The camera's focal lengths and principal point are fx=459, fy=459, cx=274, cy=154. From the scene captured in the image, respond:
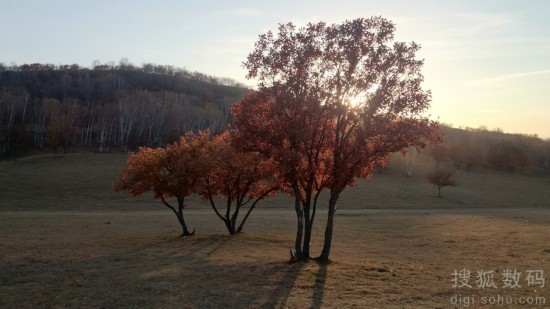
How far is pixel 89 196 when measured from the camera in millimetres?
66875

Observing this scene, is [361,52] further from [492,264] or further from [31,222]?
[31,222]

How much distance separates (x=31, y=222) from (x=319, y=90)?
114ft

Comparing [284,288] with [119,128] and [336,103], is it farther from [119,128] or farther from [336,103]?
[119,128]

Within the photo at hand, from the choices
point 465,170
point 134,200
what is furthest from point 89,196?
point 465,170

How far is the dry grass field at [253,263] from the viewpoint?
536 inches

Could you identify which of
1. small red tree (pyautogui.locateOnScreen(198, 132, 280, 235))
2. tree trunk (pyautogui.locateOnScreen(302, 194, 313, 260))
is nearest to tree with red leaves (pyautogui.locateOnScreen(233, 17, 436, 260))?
tree trunk (pyautogui.locateOnScreen(302, 194, 313, 260))

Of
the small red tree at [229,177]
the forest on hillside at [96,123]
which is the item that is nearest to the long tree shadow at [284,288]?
the small red tree at [229,177]

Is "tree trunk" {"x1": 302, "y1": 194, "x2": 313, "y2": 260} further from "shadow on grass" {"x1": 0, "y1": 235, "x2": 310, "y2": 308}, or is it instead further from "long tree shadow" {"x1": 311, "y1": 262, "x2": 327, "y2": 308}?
"long tree shadow" {"x1": 311, "y1": 262, "x2": 327, "y2": 308}

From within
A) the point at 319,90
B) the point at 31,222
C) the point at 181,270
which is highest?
the point at 319,90

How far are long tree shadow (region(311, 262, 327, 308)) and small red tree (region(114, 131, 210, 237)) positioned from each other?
53.3 feet

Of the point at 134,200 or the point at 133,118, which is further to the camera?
the point at 133,118

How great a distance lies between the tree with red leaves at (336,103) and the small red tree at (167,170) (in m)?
13.4

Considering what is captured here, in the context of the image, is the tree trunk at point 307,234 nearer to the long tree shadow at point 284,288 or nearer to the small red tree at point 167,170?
the long tree shadow at point 284,288

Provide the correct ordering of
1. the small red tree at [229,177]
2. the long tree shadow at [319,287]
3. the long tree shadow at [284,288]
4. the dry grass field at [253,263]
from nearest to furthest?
the long tree shadow at [284,288] < the long tree shadow at [319,287] < the dry grass field at [253,263] < the small red tree at [229,177]
